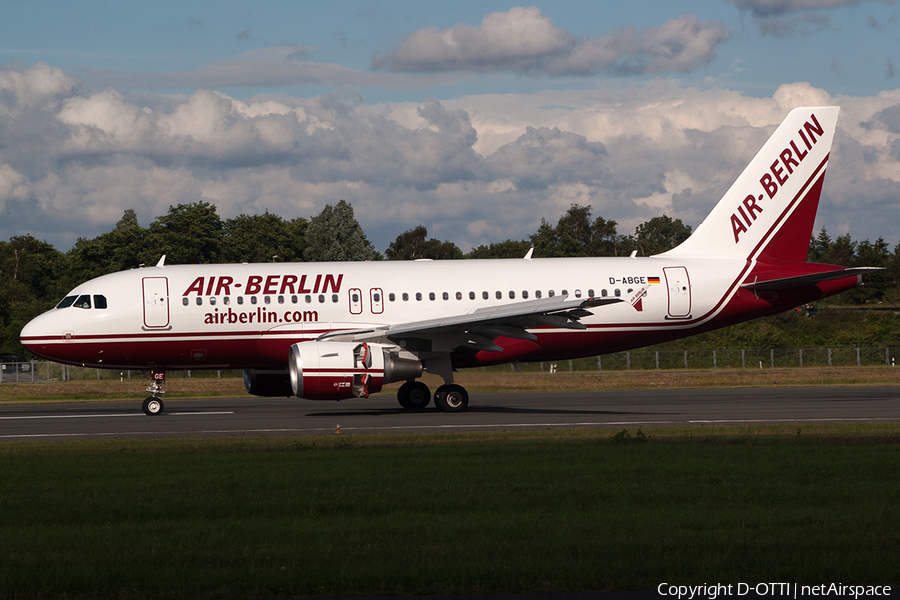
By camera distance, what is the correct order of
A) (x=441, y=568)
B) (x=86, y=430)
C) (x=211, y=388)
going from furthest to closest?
(x=211, y=388)
(x=86, y=430)
(x=441, y=568)

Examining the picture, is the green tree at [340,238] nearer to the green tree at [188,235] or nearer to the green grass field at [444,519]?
the green tree at [188,235]

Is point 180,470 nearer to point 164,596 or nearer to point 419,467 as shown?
point 419,467

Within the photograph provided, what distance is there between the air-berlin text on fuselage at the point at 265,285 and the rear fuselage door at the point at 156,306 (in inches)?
20.8

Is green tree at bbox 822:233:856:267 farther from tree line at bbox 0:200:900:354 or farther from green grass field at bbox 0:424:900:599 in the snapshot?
green grass field at bbox 0:424:900:599

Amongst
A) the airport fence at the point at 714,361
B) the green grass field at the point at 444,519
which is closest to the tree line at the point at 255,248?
the airport fence at the point at 714,361

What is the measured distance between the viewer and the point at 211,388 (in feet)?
128

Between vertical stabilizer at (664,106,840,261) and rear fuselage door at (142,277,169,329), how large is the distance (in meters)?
14.3

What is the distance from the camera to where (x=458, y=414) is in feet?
78.4

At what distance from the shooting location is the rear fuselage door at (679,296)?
1040 inches

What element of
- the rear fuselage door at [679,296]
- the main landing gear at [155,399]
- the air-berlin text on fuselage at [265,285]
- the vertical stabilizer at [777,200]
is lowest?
the main landing gear at [155,399]

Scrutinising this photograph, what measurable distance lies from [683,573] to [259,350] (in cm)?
1936

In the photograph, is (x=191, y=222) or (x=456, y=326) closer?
(x=456, y=326)

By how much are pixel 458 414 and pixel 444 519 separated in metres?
14.9

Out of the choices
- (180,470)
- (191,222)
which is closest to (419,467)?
(180,470)
